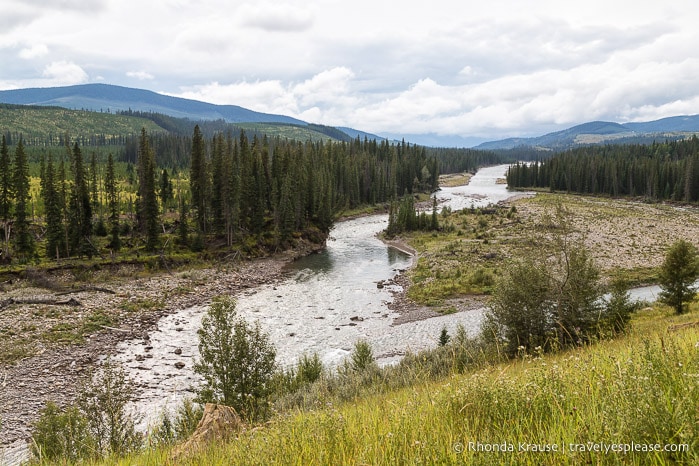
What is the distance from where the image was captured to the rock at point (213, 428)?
18.5ft

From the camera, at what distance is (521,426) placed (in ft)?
12.6

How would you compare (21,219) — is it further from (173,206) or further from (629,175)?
(629,175)

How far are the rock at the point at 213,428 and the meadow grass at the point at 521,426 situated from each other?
0.76 m

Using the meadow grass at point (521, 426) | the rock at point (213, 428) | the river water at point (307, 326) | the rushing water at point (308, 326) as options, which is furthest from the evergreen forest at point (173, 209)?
the meadow grass at point (521, 426)

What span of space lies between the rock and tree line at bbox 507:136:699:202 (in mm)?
138735

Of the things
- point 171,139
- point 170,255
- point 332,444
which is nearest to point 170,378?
point 332,444

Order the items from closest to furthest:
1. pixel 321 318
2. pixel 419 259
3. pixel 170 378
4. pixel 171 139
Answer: pixel 170 378 → pixel 321 318 → pixel 419 259 → pixel 171 139

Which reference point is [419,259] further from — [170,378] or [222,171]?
[170,378]

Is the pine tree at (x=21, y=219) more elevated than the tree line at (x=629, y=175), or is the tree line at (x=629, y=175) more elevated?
the tree line at (x=629, y=175)

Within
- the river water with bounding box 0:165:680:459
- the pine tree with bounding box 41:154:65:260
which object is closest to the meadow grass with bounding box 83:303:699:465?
the river water with bounding box 0:165:680:459

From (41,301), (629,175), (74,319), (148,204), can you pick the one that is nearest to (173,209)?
(148,204)

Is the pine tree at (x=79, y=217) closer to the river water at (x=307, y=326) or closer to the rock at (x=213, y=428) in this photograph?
the river water at (x=307, y=326)

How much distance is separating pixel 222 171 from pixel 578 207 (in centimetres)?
8387

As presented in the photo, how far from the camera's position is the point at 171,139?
581ft
